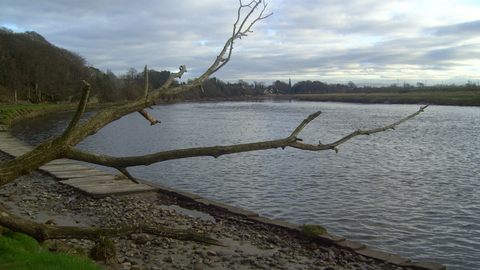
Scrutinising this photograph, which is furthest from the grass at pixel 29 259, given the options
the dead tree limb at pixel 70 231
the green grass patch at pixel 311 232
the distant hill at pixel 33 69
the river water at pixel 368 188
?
the distant hill at pixel 33 69

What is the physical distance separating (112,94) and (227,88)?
298 ft

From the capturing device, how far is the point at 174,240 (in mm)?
7797

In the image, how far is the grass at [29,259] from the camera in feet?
15.8

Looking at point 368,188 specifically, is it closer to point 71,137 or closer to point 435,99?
point 71,137

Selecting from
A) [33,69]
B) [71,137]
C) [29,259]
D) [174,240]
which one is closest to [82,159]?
[71,137]

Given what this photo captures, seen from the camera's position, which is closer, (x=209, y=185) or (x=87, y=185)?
(x=87, y=185)

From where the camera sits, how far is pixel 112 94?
83.2 metres

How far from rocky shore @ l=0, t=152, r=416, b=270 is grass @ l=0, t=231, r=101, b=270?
3.23ft

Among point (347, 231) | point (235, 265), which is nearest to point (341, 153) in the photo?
point (347, 231)

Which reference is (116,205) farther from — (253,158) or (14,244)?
(253,158)

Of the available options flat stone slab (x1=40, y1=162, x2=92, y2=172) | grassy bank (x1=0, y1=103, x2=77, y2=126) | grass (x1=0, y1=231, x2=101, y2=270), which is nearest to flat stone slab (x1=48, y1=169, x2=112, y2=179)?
flat stone slab (x1=40, y1=162, x2=92, y2=172)

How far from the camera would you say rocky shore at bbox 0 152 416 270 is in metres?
6.89

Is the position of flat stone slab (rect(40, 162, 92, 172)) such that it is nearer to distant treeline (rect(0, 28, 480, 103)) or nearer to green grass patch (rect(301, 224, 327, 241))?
green grass patch (rect(301, 224, 327, 241))

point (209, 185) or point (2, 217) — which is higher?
point (2, 217)
